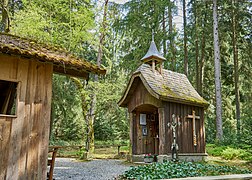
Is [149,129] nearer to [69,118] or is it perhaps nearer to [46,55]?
[46,55]

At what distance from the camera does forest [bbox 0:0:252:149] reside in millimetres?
12539

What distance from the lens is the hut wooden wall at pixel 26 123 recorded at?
5191 mm

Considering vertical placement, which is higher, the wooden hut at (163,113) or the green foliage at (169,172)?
the wooden hut at (163,113)

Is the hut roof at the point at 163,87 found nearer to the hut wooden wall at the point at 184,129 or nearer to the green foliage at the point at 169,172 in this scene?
the hut wooden wall at the point at 184,129

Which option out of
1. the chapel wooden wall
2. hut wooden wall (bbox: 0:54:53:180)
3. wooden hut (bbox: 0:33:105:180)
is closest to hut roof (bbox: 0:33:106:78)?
wooden hut (bbox: 0:33:105:180)

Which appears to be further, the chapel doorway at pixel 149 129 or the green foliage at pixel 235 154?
the chapel doorway at pixel 149 129

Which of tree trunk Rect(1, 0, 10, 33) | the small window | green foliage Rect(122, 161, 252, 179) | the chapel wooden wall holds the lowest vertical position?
green foliage Rect(122, 161, 252, 179)

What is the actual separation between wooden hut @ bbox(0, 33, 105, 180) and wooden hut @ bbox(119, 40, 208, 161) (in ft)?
19.4

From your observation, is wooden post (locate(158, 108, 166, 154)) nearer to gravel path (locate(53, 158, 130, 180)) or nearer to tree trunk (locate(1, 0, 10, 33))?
gravel path (locate(53, 158, 130, 180))

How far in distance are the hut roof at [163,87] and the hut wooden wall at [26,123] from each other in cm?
596

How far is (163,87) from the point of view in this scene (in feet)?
38.9

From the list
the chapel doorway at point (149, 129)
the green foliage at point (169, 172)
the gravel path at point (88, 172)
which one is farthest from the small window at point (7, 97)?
the chapel doorway at point (149, 129)

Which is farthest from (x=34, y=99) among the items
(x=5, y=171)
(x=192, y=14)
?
(x=192, y=14)

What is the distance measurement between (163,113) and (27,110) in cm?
686
